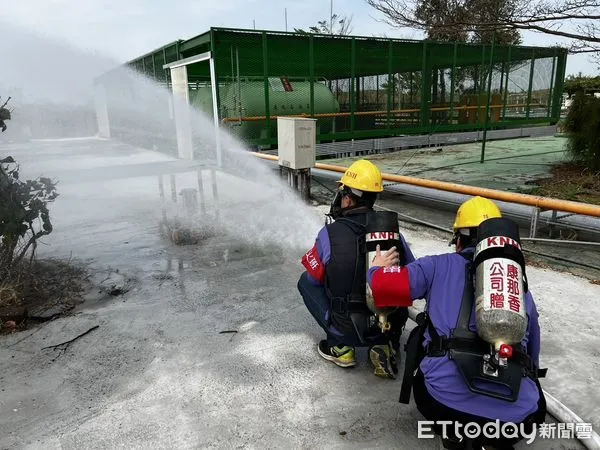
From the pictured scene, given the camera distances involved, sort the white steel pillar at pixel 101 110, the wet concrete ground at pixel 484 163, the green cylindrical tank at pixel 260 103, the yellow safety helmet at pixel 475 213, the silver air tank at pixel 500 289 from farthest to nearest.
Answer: the white steel pillar at pixel 101 110, the green cylindrical tank at pixel 260 103, the wet concrete ground at pixel 484 163, the yellow safety helmet at pixel 475 213, the silver air tank at pixel 500 289

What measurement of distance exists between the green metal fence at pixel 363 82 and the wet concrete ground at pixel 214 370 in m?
7.21

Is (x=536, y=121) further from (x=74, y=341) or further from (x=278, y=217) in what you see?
(x=74, y=341)

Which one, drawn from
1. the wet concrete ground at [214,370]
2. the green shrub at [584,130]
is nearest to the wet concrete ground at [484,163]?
the green shrub at [584,130]

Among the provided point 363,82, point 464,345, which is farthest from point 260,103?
point 464,345

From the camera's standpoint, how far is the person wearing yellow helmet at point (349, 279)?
2.74 m

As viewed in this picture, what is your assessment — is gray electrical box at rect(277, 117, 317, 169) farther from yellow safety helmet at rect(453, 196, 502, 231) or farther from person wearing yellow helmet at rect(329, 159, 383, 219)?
yellow safety helmet at rect(453, 196, 502, 231)

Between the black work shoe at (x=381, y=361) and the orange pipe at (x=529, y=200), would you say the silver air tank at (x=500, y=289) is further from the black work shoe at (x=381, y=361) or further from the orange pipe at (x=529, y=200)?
the orange pipe at (x=529, y=200)

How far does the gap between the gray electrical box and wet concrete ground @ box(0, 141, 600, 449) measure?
7.08ft

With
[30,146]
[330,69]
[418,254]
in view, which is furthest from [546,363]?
[30,146]

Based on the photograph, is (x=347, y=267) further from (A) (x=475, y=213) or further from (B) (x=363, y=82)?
(B) (x=363, y=82)

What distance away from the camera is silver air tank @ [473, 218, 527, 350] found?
1687 millimetres

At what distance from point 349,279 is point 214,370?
3.63ft

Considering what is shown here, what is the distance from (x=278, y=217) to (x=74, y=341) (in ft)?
12.7

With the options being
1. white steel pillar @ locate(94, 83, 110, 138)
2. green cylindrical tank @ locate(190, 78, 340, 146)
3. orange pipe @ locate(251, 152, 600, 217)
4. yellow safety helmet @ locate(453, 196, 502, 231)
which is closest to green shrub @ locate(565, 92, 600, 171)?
orange pipe @ locate(251, 152, 600, 217)
